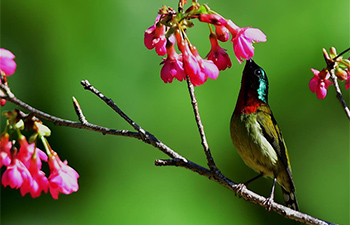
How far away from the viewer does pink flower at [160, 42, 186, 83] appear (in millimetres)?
1242

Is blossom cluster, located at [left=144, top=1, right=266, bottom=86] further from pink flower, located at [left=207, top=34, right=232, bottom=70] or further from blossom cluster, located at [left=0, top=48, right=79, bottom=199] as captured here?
blossom cluster, located at [left=0, top=48, right=79, bottom=199]

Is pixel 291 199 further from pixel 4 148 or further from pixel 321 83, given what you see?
pixel 4 148

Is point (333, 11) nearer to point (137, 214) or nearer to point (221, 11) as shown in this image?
point (221, 11)

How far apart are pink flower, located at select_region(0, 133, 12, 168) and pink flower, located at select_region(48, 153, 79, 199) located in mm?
118

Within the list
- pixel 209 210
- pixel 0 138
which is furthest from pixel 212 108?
pixel 0 138

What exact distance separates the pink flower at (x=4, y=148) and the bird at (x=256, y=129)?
1.02 metres

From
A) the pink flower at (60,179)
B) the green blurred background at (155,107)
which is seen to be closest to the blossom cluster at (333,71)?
the pink flower at (60,179)

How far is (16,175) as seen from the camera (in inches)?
44.8

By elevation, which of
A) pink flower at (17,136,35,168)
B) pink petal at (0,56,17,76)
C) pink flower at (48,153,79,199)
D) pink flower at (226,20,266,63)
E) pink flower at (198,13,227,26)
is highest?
pink flower at (198,13,227,26)

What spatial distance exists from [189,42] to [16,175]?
1.70ft

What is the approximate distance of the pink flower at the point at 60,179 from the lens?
1192 mm

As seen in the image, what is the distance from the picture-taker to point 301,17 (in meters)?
3.38

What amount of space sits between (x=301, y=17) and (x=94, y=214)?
188cm

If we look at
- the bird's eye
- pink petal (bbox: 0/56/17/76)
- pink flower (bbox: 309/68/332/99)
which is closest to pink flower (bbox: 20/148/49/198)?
pink petal (bbox: 0/56/17/76)
